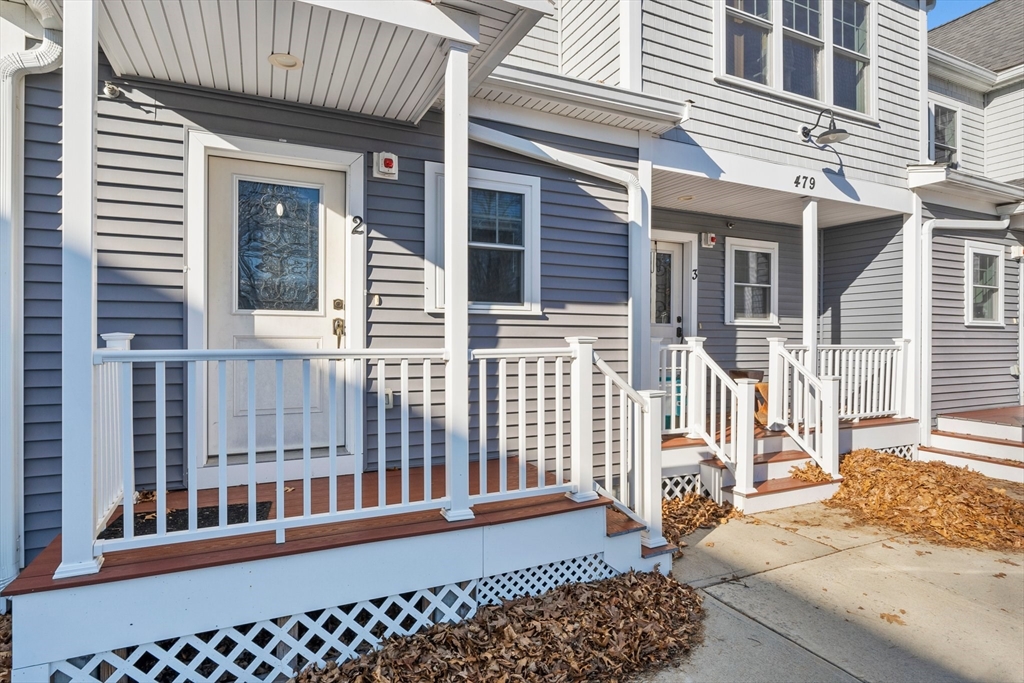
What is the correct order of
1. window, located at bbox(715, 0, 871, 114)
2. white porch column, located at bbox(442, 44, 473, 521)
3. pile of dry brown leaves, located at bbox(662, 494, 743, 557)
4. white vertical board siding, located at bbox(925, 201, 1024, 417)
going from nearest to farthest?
white porch column, located at bbox(442, 44, 473, 521) → pile of dry brown leaves, located at bbox(662, 494, 743, 557) → window, located at bbox(715, 0, 871, 114) → white vertical board siding, located at bbox(925, 201, 1024, 417)

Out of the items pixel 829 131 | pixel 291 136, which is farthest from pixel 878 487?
pixel 291 136

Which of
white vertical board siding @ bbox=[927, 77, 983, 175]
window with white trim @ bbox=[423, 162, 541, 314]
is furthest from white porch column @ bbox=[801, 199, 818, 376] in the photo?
Answer: white vertical board siding @ bbox=[927, 77, 983, 175]

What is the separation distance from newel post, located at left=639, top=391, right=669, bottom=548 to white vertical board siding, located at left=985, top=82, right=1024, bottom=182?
28.0 feet

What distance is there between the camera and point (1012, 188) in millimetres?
6945

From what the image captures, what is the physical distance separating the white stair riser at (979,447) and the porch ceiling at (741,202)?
2669mm

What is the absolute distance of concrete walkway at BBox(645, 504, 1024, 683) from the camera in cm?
253

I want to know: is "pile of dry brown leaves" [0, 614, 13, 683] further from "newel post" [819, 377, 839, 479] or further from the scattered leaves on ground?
"newel post" [819, 377, 839, 479]

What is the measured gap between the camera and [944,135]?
812 cm

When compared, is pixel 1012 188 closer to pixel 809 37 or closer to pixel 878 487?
pixel 809 37

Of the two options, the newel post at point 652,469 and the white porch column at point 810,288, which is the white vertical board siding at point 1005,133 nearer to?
the white porch column at point 810,288

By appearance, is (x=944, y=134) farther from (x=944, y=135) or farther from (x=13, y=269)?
(x=13, y=269)

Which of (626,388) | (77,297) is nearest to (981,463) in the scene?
(626,388)

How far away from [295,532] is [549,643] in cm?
125

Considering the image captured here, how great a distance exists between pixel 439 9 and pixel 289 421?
2.51m
